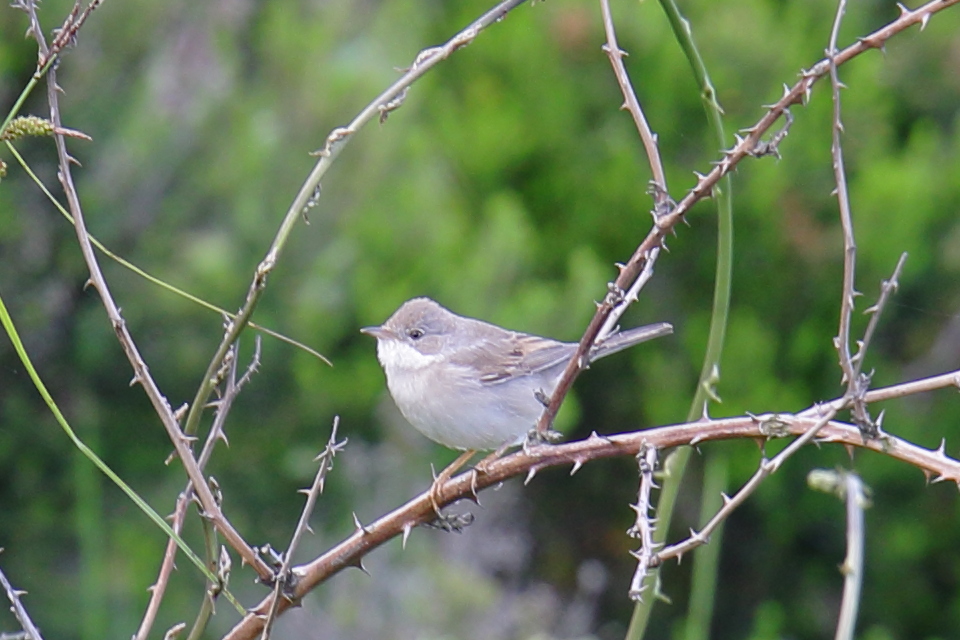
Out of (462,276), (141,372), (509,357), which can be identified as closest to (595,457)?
(141,372)

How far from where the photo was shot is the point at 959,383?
1570 mm

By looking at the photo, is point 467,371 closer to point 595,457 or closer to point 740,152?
point 595,457

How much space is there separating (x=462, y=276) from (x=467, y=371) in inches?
85.9

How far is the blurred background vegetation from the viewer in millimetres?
5398

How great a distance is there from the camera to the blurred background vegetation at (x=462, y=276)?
5398mm

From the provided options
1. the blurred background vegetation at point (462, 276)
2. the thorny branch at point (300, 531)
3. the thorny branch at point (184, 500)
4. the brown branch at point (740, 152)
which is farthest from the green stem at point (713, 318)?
the blurred background vegetation at point (462, 276)

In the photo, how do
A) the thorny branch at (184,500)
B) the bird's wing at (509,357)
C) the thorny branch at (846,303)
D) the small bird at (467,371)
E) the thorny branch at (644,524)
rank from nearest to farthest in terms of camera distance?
the thorny branch at (644,524) < the thorny branch at (846,303) < the thorny branch at (184,500) < the small bird at (467,371) < the bird's wing at (509,357)

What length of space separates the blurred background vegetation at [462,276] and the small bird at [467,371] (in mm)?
1229

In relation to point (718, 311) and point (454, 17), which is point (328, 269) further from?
point (718, 311)

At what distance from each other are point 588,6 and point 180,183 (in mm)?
3516

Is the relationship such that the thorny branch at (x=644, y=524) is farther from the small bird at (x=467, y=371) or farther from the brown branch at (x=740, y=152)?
the small bird at (x=467, y=371)

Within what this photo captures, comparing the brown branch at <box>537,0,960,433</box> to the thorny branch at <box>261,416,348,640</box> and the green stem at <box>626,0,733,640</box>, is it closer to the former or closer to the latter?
the green stem at <box>626,0,733,640</box>

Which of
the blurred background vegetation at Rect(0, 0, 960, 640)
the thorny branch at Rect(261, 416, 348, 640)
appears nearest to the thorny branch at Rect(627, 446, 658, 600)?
the thorny branch at Rect(261, 416, 348, 640)

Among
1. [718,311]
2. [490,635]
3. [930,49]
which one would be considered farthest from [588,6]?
[718,311]
